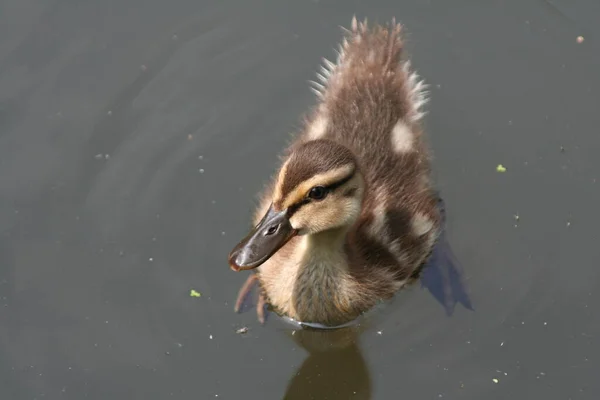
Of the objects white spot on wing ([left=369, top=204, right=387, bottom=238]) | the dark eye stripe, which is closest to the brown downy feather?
white spot on wing ([left=369, top=204, right=387, bottom=238])

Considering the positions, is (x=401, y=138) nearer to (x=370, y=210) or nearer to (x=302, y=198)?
(x=370, y=210)

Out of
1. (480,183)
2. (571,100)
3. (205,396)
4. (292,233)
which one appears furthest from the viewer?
(571,100)

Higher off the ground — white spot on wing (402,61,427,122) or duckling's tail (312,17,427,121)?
duckling's tail (312,17,427,121)

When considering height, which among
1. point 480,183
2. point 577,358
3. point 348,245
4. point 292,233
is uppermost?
point 292,233

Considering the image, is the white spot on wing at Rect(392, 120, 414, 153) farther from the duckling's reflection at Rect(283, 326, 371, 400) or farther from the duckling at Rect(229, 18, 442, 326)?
the duckling's reflection at Rect(283, 326, 371, 400)

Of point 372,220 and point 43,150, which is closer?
point 372,220

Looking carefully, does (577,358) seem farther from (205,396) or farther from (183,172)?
(183,172)

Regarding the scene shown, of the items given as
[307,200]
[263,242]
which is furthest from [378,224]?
[263,242]

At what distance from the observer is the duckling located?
4168 mm

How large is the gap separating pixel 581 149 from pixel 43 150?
2.63 metres

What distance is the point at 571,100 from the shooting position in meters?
5.51

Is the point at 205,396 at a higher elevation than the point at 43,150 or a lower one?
lower

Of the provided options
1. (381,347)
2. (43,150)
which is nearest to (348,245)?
(381,347)

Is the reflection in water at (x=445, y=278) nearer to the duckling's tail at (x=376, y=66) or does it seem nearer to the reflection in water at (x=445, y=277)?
the reflection in water at (x=445, y=277)
